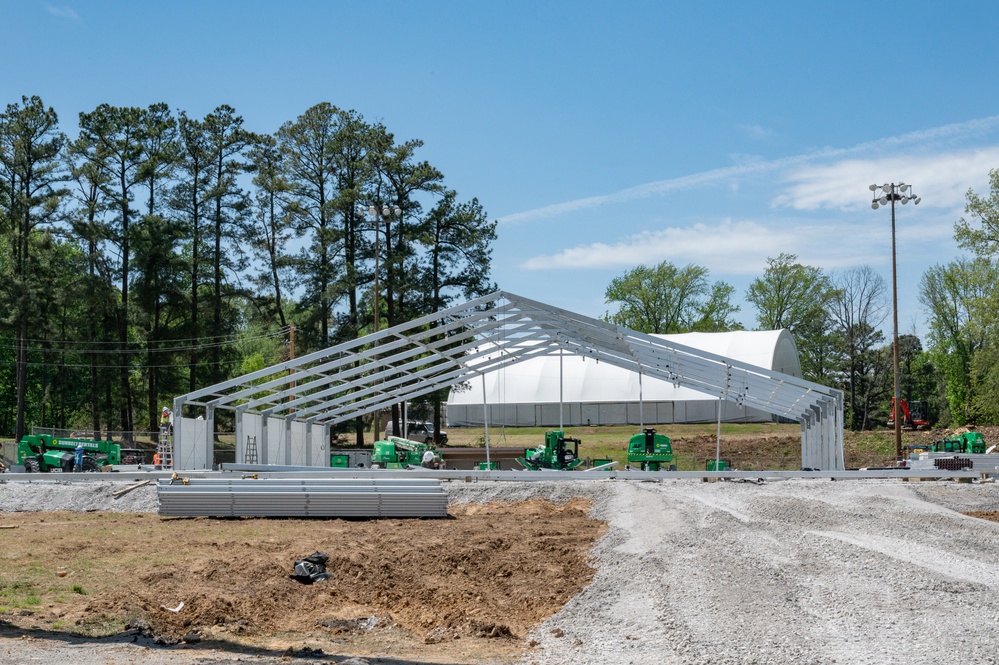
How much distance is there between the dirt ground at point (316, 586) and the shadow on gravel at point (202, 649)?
86mm

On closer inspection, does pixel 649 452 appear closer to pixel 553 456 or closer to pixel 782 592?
pixel 553 456

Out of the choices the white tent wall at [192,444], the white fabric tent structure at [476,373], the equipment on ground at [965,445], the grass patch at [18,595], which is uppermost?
the white fabric tent structure at [476,373]

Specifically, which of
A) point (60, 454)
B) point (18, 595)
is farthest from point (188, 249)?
point (18, 595)

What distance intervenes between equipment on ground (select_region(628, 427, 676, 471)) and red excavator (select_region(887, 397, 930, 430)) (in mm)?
32725

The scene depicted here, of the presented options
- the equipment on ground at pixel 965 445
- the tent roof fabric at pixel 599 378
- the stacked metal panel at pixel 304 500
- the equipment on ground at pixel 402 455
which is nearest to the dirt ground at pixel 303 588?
the stacked metal panel at pixel 304 500

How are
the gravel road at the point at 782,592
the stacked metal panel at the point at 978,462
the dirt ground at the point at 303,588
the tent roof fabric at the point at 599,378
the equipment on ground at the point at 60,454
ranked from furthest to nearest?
the tent roof fabric at the point at 599,378, the equipment on ground at the point at 60,454, the stacked metal panel at the point at 978,462, the dirt ground at the point at 303,588, the gravel road at the point at 782,592

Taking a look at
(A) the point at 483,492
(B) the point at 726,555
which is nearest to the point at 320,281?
(A) the point at 483,492

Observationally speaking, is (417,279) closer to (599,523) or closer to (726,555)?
(599,523)

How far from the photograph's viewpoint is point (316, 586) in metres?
14.4

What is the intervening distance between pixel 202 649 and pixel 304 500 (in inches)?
490

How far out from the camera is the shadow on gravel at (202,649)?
414 inches

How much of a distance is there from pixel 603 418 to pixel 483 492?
34.1 metres

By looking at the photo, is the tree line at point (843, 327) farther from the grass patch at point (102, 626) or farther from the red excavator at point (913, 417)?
the grass patch at point (102, 626)

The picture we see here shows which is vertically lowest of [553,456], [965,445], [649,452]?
[965,445]
